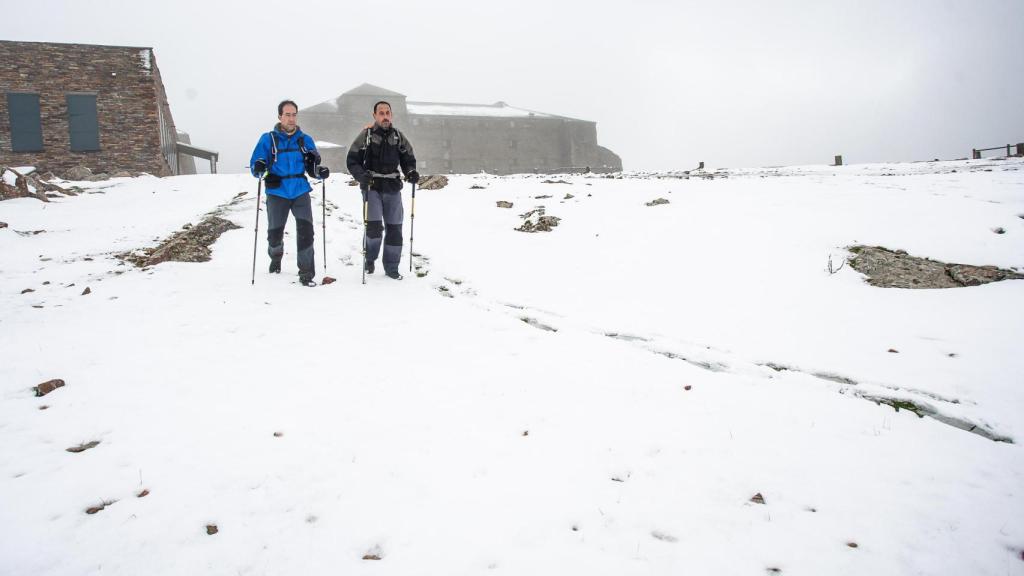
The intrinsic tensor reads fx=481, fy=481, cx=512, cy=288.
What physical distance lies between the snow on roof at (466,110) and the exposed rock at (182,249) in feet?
197

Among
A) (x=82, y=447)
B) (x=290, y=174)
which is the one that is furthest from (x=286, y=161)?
(x=82, y=447)

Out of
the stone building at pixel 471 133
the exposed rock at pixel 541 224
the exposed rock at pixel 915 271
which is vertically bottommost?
the exposed rock at pixel 915 271

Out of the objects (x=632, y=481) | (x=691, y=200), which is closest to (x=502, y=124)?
(x=691, y=200)

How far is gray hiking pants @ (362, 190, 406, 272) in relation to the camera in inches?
326

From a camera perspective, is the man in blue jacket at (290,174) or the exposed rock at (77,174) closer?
the man in blue jacket at (290,174)

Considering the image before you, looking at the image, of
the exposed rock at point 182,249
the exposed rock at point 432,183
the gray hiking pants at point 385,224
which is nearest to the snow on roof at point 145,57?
the exposed rock at point 432,183

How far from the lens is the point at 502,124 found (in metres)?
69.9

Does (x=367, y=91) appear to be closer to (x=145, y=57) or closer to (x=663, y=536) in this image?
(x=145, y=57)

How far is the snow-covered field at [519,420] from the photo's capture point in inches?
108

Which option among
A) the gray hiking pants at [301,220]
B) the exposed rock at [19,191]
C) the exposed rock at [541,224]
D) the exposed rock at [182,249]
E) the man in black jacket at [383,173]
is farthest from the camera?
the exposed rock at [19,191]

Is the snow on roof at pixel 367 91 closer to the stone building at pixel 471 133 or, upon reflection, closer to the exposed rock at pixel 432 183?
the stone building at pixel 471 133

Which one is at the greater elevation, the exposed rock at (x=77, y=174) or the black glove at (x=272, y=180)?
the exposed rock at (x=77, y=174)

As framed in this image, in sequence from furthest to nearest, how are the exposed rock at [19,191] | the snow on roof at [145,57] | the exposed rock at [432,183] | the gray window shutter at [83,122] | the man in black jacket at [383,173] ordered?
the snow on roof at [145,57] → the gray window shutter at [83,122] → the exposed rock at [432,183] → the exposed rock at [19,191] → the man in black jacket at [383,173]

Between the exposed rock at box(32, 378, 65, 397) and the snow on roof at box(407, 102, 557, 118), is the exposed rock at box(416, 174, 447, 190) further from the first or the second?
the snow on roof at box(407, 102, 557, 118)
